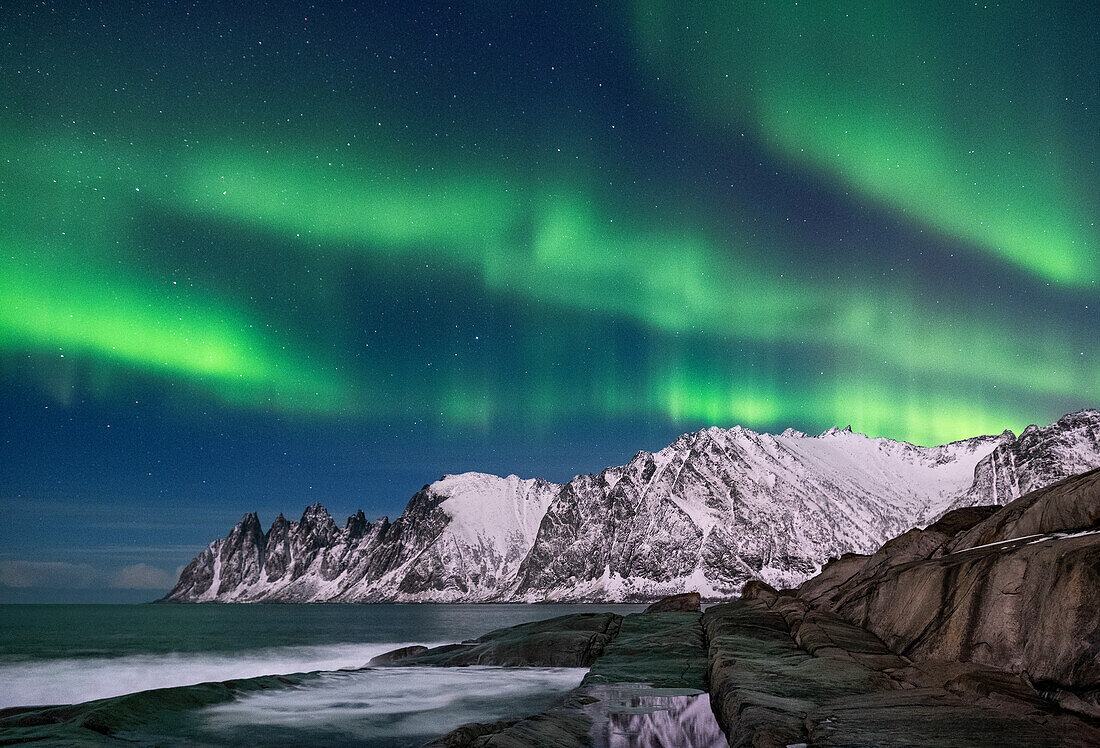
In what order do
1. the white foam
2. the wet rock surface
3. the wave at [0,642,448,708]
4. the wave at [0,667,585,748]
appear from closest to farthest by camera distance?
1. the wet rock surface
2. the wave at [0,667,585,748]
3. the white foam
4. the wave at [0,642,448,708]

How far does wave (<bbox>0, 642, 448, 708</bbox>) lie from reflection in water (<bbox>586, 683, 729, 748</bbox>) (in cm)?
3768

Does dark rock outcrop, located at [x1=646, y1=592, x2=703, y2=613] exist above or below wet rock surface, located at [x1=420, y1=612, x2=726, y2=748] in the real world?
below

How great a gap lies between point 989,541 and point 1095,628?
1103 cm

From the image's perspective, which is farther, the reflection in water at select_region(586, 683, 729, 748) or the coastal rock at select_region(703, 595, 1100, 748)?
the reflection in water at select_region(586, 683, 729, 748)

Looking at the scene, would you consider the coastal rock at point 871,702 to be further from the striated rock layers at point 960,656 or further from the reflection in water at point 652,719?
the reflection in water at point 652,719

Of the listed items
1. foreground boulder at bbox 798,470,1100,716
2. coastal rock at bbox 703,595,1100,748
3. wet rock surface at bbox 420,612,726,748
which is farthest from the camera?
wet rock surface at bbox 420,612,726,748

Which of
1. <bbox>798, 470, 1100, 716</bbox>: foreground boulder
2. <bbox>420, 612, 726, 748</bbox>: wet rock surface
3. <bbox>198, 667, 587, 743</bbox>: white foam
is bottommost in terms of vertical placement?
<bbox>198, 667, 587, 743</bbox>: white foam

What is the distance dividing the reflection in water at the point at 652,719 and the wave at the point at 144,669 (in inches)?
1484

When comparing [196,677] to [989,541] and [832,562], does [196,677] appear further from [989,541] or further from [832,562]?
[989,541]

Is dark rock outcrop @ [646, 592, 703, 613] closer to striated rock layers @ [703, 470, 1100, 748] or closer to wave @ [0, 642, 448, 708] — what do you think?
wave @ [0, 642, 448, 708]

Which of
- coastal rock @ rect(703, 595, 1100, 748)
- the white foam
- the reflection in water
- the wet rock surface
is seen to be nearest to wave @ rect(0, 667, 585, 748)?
the white foam

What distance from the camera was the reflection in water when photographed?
65.4ft

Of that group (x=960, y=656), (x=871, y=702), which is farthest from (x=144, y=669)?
(x=960, y=656)

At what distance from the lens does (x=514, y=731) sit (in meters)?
19.0
